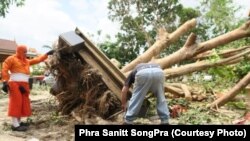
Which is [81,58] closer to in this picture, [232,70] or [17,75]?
[17,75]

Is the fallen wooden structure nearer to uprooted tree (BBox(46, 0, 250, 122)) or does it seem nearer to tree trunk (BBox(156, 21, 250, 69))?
uprooted tree (BBox(46, 0, 250, 122))

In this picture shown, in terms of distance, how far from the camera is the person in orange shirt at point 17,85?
7453 mm

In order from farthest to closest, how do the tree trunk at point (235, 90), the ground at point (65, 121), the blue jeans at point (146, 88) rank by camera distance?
1. the tree trunk at point (235, 90)
2. the ground at point (65, 121)
3. the blue jeans at point (146, 88)

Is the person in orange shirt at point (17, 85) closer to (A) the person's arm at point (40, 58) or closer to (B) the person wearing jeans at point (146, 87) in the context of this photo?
(A) the person's arm at point (40, 58)

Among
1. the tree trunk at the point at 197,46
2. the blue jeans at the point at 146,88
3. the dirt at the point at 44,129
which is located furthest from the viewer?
the tree trunk at the point at 197,46

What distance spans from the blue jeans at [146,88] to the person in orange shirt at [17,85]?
7.42 ft

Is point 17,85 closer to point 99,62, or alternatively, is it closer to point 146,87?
point 99,62

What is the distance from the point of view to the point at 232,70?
34.6ft

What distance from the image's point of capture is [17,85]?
7531 millimetres

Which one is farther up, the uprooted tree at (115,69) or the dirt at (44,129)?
the uprooted tree at (115,69)

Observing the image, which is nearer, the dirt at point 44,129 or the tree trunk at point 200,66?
the dirt at point 44,129

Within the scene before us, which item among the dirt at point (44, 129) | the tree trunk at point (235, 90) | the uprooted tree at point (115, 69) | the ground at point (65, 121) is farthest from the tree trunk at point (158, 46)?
the dirt at point (44, 129)

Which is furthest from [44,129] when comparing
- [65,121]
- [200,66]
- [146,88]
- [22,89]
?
[200,66]

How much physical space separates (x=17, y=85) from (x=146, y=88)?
104 inches
